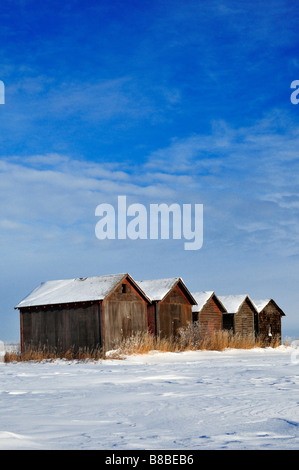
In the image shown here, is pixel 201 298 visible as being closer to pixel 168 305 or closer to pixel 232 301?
pixel 232 301

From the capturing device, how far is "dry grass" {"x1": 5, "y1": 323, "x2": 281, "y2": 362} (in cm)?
2708

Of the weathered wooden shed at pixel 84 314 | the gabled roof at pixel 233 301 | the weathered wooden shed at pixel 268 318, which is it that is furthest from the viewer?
the weathered wooden shed at pixel 268 318

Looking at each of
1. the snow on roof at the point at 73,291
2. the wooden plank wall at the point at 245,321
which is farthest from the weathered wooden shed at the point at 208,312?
the snow on roof at the point at 73,291

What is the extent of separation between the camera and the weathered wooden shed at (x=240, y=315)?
4412 centimetres

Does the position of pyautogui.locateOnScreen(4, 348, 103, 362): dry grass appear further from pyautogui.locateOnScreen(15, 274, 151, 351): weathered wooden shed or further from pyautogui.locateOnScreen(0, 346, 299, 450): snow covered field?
pyautogui.locateOnScreen(0, 346, 299, 450): snow covered field

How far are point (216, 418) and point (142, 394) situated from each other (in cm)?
324

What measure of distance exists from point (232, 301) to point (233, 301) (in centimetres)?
9

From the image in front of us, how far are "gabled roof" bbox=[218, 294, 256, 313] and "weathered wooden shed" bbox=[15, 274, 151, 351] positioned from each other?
13.3 m

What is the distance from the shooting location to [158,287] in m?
36.5

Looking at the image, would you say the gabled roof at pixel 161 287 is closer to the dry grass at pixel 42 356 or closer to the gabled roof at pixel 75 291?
the gabled roof at pixel 75 291

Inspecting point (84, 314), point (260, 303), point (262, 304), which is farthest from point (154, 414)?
point (260, 303)

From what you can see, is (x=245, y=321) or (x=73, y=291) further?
(x=245, y=321)
